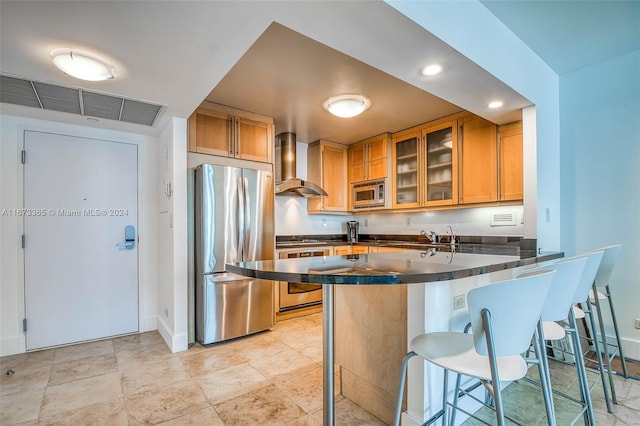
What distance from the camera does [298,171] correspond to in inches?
183

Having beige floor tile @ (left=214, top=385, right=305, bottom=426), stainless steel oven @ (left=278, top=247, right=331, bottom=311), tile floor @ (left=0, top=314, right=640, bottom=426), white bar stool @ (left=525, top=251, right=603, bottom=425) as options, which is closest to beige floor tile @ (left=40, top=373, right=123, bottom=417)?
tile floor @ (left=0, top=314, right=640, bottom=426)

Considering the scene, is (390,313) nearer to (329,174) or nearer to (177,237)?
(177,237)

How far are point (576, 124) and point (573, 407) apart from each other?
95.4 inches

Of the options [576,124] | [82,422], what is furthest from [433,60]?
[82,422]

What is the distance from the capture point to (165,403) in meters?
1.93

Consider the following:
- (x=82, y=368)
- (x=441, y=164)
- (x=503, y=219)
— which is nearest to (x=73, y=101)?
(x=82, y=368)

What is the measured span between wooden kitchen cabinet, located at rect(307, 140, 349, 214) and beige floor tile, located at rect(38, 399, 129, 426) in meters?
3.21

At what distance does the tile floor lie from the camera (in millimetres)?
1785

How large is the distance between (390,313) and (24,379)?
2.79m

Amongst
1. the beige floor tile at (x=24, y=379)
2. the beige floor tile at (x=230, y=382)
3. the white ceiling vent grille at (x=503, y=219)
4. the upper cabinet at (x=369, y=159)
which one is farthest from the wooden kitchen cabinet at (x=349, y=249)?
the beige floor tile at (x=24, y=379)

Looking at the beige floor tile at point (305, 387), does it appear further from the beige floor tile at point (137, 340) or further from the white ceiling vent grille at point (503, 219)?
the white ceiling vent grille at point (503, 219)

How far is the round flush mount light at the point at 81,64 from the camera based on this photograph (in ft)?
5.78

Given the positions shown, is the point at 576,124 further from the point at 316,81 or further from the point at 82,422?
the point at 82,422

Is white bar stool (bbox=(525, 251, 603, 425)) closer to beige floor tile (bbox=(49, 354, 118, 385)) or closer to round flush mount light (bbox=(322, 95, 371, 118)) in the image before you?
round flush mount light (bbox=(322, 95, 371, 118))
